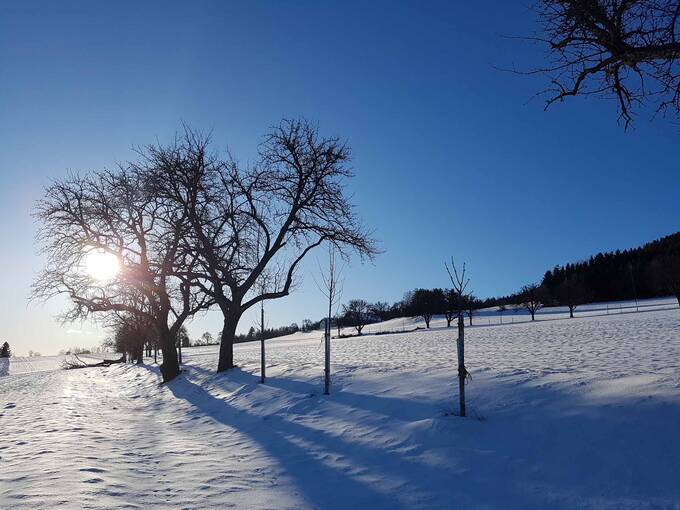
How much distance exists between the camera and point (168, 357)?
2234 centimetres

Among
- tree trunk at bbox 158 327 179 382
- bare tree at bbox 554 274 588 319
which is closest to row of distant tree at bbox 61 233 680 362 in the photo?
bare tree at bbox 554 274 588 319

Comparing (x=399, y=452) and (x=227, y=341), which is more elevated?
(x=227, y=341)

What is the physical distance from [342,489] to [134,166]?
1780cm

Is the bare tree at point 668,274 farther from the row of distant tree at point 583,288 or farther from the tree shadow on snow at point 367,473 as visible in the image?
the tree shadow on snow at point 367,473

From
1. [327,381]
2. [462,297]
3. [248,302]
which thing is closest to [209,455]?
[327,381]

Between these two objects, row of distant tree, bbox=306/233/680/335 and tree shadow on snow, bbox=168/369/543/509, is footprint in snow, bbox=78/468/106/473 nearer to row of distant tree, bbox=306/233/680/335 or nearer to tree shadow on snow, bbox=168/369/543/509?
tree shadow on snow, bbox=168/369/543/509

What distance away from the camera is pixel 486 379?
360 inches

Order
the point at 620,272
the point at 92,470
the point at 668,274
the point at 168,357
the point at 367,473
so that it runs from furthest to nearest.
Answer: the point at 620,272, the point at 668,274, the point at 168,357, the point at 92,470, the point at 367,473

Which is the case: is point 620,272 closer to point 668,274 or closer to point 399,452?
point 668,274

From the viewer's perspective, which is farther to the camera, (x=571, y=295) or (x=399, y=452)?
(x=571, y=295)

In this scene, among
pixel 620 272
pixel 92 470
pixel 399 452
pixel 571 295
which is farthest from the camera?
pixel 620 272

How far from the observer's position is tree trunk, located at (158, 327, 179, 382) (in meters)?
22.1

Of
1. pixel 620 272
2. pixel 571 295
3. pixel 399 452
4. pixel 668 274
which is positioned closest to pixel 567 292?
pixel 571 295

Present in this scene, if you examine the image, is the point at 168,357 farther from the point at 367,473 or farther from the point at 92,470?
the point at 367,473
